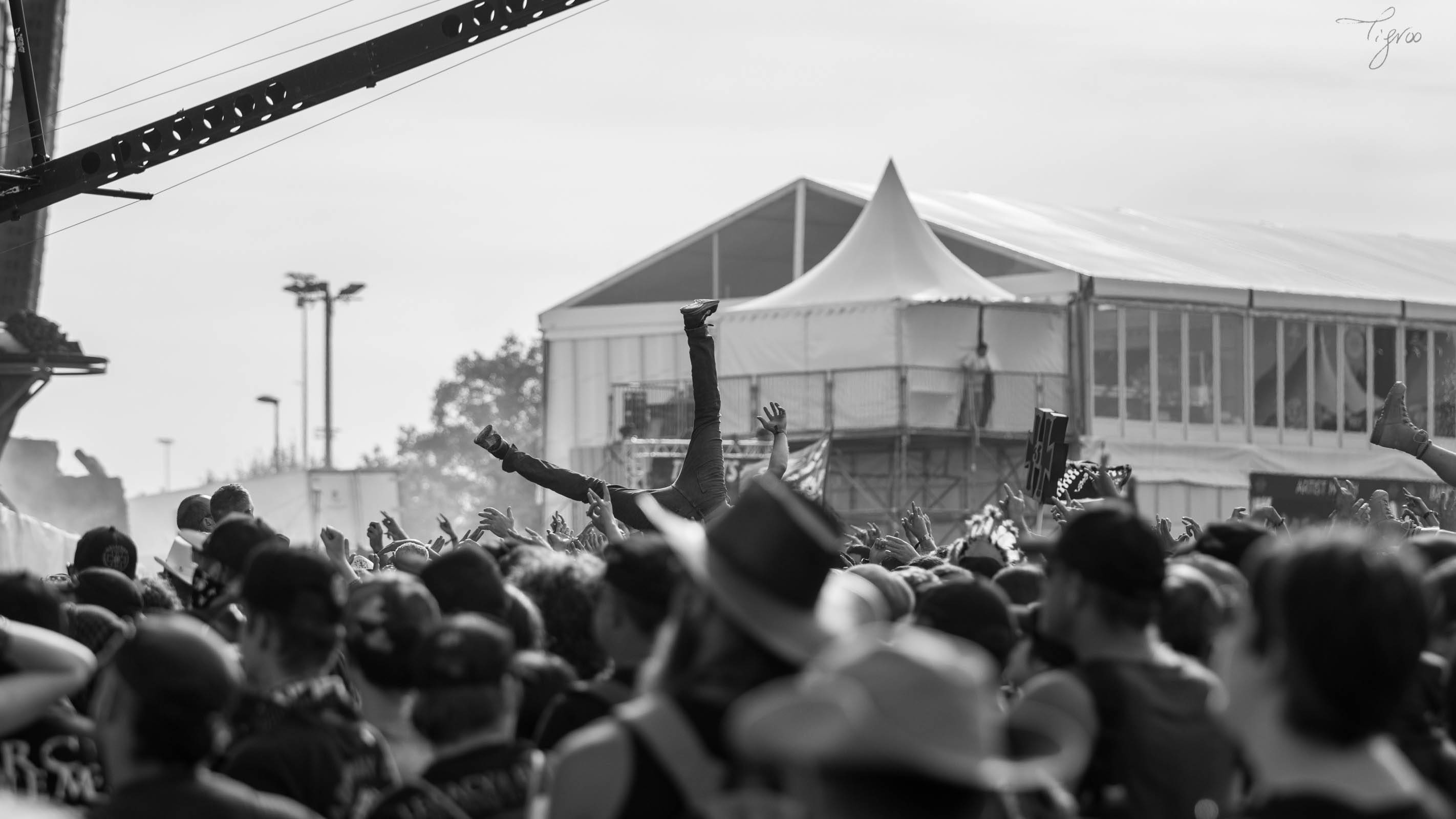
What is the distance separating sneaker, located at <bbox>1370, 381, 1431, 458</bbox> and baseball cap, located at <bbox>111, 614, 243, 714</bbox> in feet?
19.1

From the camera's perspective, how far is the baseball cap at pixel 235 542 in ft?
18.4

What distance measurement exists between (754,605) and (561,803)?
483 millimetres

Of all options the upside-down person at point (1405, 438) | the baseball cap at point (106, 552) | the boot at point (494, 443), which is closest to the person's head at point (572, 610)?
the baseball cap at point (106, 552)

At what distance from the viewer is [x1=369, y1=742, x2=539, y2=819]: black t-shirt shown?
3.78 m

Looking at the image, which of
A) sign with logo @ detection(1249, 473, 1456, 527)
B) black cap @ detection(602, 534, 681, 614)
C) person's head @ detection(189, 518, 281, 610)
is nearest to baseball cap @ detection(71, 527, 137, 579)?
person's head @ detection(189, 518, 281, 610)

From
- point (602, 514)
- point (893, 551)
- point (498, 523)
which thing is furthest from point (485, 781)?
point (893, 551)

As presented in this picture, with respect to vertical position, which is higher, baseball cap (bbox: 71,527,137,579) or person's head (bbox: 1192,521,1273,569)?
person's head (bbox: 1192,521,1273,569)

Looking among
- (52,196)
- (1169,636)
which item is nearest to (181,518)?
(1169,636)

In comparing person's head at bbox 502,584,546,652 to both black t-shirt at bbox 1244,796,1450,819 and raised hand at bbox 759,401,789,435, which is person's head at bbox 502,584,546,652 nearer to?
black t-shirt at bbox 1244,796,1450,819

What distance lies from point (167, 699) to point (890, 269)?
28402 mm

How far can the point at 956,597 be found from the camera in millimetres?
5008

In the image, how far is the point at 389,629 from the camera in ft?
14.1

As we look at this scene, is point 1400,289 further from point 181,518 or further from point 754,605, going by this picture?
point 754,605

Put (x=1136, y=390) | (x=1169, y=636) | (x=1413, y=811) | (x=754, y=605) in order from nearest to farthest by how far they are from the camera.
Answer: (x=1413, y=811), (x=754, y=605), (x=1169, y=636), (x=1136, y=390)
